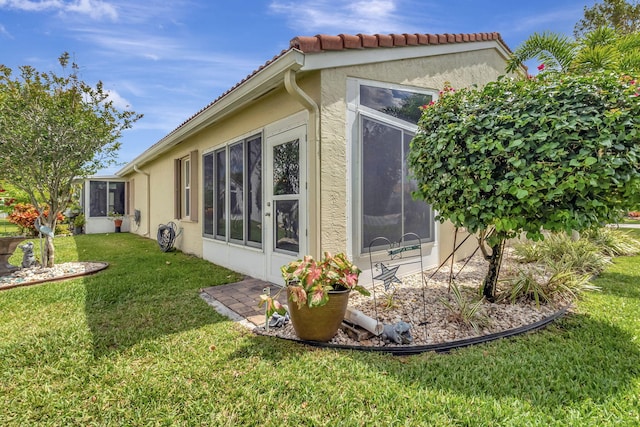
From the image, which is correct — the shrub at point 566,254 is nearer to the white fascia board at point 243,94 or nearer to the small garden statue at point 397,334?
the small garden statue at point 397,334

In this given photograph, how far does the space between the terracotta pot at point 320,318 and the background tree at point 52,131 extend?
17.8 ft

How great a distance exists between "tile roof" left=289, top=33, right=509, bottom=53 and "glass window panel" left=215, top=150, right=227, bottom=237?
3375 millimetres

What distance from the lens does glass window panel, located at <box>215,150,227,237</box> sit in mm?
6633

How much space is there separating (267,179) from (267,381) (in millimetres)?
3436

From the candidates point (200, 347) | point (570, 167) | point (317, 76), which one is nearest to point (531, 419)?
point (570, 167)

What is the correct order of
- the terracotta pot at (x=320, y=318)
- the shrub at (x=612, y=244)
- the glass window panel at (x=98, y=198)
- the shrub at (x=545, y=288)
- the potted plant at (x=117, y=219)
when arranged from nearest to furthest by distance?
the terracotta pot at (x=320, y=318) → the shrub at (x=545, y=288) → the shrub at (x=612, y=244) → the glass window panel at (x=98, y=198) → the potted plant at (x=117, y=219)

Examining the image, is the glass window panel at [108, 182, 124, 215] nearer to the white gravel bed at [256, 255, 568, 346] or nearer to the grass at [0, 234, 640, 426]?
the grass at [0, 234, 640, 426]

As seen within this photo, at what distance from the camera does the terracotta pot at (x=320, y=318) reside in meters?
3.04

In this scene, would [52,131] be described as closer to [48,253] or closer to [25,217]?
[48,253]

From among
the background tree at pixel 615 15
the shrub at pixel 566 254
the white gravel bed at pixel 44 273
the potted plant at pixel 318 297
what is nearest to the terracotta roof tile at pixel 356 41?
the potted plant at pixel 318 297

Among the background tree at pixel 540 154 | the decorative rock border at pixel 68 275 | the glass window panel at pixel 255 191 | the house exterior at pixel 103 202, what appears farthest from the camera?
the house exterior at pixel 103 202

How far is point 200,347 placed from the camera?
9.98 ft

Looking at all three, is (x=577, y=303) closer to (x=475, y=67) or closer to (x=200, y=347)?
(x=200, y=347)

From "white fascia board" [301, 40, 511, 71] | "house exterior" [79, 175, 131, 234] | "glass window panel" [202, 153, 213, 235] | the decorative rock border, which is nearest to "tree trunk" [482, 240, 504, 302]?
"white fascia board" [301, 40, 511, 71]
